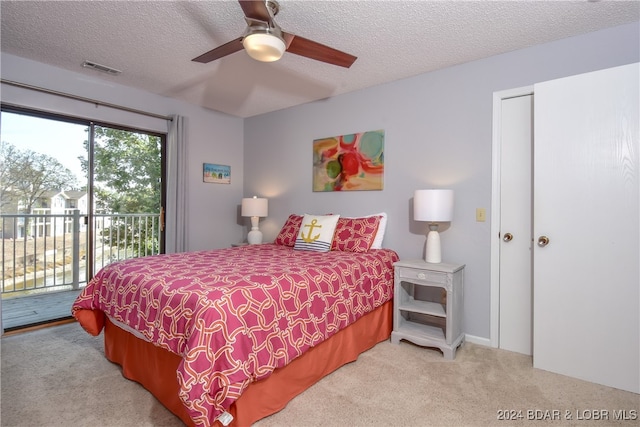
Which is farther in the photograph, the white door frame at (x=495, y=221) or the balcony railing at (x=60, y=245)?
the balcony railing at (x=60, y=245)

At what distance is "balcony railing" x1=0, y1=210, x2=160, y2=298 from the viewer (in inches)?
144

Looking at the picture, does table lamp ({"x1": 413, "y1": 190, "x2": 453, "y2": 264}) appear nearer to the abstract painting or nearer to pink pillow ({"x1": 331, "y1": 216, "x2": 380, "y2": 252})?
pink pillow ({"x1": 331, "y1": 216, "x2": 380, "y2": 252})

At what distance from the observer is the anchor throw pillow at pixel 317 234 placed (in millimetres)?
3033

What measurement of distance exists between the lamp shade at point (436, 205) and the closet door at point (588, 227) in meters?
0.60

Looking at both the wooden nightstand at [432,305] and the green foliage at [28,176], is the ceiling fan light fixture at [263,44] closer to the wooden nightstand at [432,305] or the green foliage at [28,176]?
the wooden nightstand at [432,305]

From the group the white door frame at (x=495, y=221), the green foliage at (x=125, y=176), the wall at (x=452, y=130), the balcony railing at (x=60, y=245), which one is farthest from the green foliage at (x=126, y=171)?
the white door frame at (x=495, y=221)

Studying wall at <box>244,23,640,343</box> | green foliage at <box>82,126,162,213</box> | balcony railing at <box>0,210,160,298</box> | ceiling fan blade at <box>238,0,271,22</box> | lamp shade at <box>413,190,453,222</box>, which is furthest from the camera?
balcony railing at <box>0,210,160,298</box>

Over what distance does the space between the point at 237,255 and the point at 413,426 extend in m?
1.79

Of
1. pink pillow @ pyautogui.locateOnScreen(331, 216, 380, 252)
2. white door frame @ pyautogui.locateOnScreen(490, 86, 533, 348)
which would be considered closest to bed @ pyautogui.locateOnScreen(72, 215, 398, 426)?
pink pillow @ pyautogui.locateOnScreen(331, 216, 380, 252)

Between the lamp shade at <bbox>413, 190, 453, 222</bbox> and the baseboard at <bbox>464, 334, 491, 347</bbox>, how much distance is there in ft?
3.49

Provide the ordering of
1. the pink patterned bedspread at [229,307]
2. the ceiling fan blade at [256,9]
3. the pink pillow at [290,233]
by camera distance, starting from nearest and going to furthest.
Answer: the pink patterned bedspread at [229,307] < the ceiling fan blade at [256,9] < the pink pillow at [290,233]

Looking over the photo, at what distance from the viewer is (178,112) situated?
12.9 feet

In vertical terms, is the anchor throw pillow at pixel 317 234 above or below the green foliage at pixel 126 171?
below

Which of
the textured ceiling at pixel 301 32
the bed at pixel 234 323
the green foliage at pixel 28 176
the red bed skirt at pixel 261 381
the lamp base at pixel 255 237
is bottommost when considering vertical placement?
the red bed skirt at pixel 261 381
